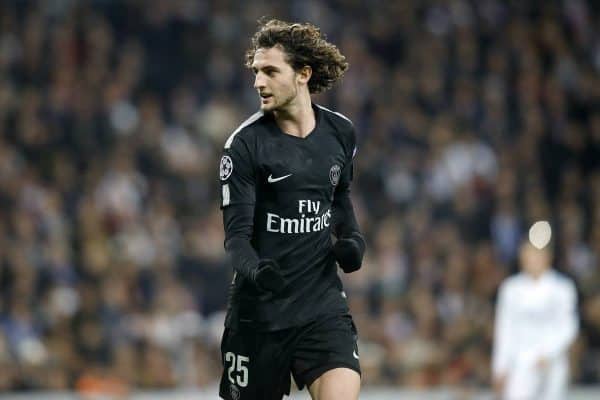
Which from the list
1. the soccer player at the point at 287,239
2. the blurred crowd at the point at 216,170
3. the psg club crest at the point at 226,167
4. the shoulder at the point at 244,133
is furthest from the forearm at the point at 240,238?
the blurred crowd at the point at 216,170

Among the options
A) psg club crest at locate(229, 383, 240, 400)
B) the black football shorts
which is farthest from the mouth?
psg club crest at locate(229, 383, 240, 400)

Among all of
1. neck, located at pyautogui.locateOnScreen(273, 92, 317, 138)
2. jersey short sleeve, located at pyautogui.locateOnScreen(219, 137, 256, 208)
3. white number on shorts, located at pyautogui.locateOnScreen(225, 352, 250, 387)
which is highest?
neck, located at pyautogui.locateOnScreen(273, 92, 317, 138)

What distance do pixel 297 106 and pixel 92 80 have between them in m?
8.85

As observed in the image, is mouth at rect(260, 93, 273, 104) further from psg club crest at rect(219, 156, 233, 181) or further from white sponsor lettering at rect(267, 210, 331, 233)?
white sponsor lettering at rect(267, 210, 331, 233)

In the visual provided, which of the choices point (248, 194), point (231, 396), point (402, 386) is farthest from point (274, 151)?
point (402, 386)

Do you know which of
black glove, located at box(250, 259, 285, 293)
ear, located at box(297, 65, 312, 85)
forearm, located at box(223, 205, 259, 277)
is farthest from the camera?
ear, located at box(297, 65, 312, 85)

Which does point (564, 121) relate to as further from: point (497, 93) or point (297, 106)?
point (297, 106)

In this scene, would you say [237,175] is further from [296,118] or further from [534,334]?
[534,334]

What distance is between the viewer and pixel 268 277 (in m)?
4.63

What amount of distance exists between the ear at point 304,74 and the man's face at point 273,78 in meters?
0.07

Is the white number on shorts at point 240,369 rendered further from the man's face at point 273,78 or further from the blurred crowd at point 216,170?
the blurred crowd at point 216,170

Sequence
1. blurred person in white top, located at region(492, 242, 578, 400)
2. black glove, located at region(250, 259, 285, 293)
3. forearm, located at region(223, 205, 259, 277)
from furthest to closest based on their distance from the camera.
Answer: blurred person in white top, located at region(492, 242, 578, 400) < forearm, located at region(223, 205, 259, 277) < black glove, located at region(250, 259, 285, 293)

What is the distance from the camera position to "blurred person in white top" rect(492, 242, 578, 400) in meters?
10.1

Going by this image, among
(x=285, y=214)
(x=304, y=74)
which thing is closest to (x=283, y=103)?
(x=304, y=74)
